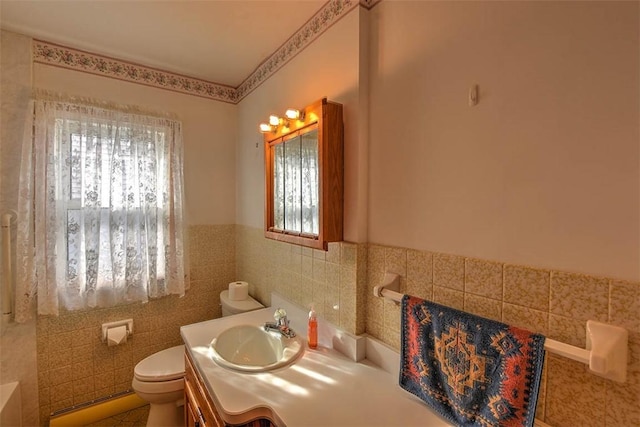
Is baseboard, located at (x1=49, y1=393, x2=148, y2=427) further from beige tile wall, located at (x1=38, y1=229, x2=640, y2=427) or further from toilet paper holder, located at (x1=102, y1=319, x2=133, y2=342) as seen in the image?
toilet paper holder, located at (x1=102, y1=319, x2=133, y2=342)

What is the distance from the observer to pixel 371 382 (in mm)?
1099

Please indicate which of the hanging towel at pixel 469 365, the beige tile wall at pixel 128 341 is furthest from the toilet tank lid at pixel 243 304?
the hanging towel at pixel 469 365

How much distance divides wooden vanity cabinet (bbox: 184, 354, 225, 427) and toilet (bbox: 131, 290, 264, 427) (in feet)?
0.32

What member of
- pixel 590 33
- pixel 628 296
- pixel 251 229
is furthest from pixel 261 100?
pixel 628 296

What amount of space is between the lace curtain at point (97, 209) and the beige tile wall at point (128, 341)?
0.15m

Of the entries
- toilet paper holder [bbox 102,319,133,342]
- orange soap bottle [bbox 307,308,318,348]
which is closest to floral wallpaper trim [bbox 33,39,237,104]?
toilet paper holder [bbox 102,319,133,342]

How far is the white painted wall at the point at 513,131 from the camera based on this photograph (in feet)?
2.17

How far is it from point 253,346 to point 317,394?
1.98 ft

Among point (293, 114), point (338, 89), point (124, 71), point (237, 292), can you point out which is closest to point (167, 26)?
point (124, 71)

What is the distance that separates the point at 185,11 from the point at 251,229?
4.46 feet

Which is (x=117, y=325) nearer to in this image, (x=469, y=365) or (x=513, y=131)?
(x=469, y=365)

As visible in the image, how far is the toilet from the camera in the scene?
5.22 ft

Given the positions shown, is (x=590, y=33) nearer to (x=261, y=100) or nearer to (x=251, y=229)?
(x=261, y=100)

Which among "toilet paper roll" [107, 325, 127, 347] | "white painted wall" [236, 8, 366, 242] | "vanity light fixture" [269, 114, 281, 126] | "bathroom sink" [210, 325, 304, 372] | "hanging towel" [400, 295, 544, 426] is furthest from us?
"toilet paper roll" [107, 325, 127, 347]
